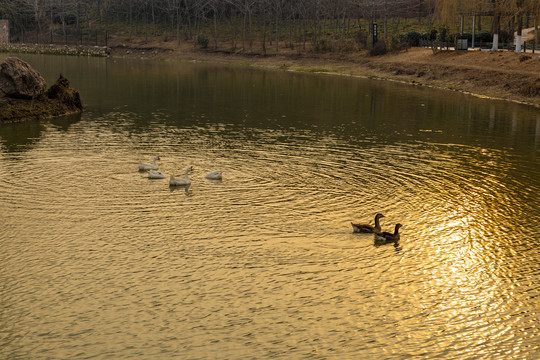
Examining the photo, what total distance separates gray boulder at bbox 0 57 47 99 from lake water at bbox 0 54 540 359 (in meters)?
7.81

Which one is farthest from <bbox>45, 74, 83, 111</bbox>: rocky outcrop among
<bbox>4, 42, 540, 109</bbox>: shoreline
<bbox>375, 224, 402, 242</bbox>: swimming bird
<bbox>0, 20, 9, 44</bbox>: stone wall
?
<bbox>0, 20, 9, 44</bbox>: stone wall

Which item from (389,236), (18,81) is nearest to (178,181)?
(389,236)

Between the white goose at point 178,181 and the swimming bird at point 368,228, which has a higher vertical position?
the white goose at point 178,181

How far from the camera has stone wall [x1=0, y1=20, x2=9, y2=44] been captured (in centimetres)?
16825

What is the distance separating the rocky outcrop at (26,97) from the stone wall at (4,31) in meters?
130

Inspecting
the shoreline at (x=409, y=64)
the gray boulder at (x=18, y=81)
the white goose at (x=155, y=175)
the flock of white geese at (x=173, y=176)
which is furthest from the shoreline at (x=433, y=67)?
the gray boulder at (x=18, y=81)

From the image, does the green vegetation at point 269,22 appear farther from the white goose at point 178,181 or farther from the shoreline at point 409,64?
the white goose at point 178,181

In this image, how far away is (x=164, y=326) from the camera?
16734 mm

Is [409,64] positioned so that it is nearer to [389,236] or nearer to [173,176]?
[173,176]

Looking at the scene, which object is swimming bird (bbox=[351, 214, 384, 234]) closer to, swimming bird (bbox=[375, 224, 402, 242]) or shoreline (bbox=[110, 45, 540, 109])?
swimming bird (bbox=[375, 224, 402, 242])

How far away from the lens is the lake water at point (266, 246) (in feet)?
54.1

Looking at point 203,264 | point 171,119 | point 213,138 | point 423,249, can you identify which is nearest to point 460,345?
point 423,249

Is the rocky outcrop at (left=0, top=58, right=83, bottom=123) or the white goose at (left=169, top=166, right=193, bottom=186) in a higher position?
the rocky outcrop at (left=0, top=58, right=83, bottom=123)

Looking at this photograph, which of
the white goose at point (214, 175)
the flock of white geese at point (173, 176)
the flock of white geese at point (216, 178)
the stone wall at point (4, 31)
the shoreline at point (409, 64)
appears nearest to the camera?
the flock of white geese at point (216, 178)
